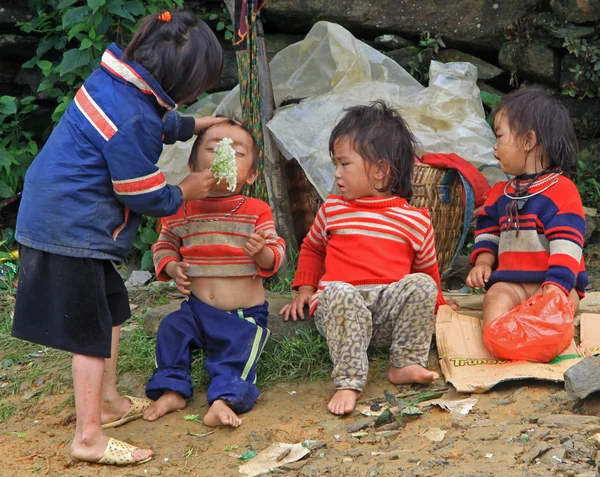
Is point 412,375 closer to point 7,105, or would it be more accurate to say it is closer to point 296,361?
point 296,361

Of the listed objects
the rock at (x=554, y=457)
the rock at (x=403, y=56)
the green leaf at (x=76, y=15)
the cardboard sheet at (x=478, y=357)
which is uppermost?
the green leaf at (x=76, y=15)

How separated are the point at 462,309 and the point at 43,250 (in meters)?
2.04

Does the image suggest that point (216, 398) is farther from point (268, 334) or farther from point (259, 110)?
point (259, 110)

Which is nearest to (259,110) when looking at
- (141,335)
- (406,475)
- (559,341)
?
(141,335)

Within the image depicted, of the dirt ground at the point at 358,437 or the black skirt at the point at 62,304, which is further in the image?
the black skirt at the point at 62,304

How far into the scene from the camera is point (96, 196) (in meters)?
2.68

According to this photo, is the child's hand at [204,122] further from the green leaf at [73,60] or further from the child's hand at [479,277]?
the green leaf at [73,60]

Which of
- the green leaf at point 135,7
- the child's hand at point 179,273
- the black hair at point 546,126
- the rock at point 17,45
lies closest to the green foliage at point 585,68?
the black hair at point 546,126

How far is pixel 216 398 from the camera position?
302cm

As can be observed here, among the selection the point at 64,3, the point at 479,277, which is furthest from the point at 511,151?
the point at 64,3

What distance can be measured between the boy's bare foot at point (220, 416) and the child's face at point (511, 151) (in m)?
1.65

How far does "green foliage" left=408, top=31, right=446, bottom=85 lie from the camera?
17.1 ft

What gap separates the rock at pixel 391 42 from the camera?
17.2ft

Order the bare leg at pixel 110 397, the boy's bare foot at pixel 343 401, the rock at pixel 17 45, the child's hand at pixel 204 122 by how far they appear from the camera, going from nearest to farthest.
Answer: the boy's bare foot at pixel 343 401 < the bare leg at pixel 110 397 < the child's hand at pixel 204 122 < the rock at pixel 17 45
